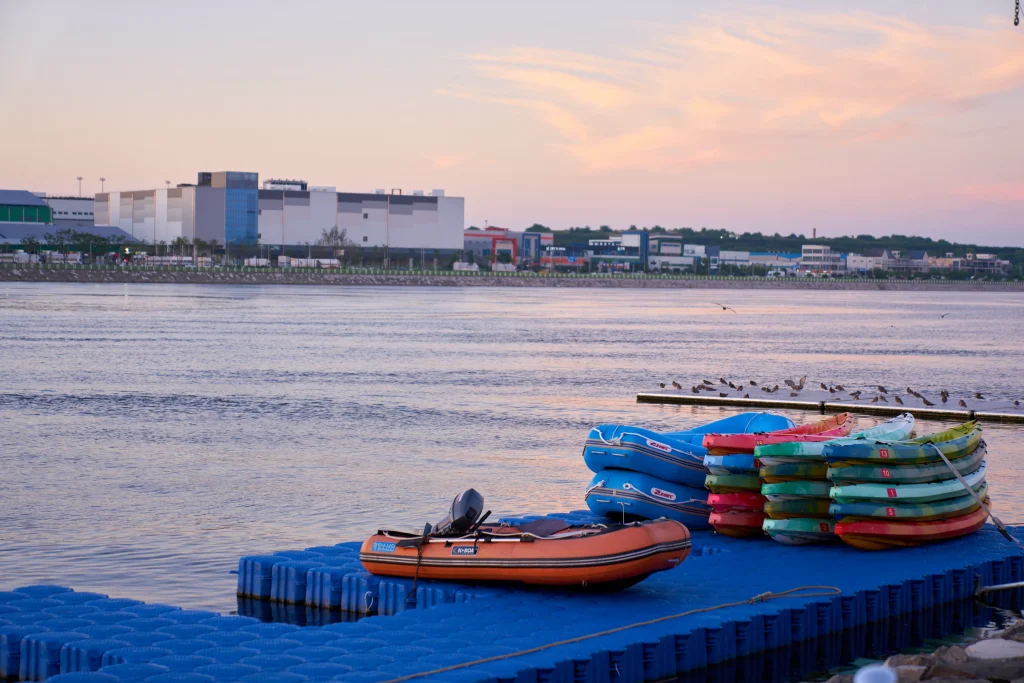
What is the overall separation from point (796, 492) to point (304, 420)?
1970 centimetres

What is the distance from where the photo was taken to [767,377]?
48969 mm

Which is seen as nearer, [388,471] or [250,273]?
[388,471]

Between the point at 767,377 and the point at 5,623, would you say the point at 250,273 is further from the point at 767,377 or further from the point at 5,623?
the point at 5,623

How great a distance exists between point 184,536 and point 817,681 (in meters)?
9.41

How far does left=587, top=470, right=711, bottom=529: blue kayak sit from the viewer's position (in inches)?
582

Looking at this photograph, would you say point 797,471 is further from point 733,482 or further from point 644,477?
point 644,477

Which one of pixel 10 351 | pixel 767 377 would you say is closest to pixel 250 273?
pixel 10 351

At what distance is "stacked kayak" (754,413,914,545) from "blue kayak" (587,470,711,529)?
0.97m

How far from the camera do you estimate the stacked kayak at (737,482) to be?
48.4ft

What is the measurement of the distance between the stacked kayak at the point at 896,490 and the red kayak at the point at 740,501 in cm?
96

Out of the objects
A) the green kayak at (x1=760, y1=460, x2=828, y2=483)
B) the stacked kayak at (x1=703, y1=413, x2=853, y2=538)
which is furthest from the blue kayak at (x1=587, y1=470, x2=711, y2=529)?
the green kayak at (x1=760, y1=460, x2=828, y2=483)

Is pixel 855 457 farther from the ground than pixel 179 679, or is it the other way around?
pixel 855 457

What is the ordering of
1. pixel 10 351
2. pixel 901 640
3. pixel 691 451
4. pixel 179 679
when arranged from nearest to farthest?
pixel 179 679
pixel 901 640
pixel 691 451
pixel 10 351

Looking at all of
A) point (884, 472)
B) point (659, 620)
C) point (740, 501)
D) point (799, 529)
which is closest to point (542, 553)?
point (659, 620)
